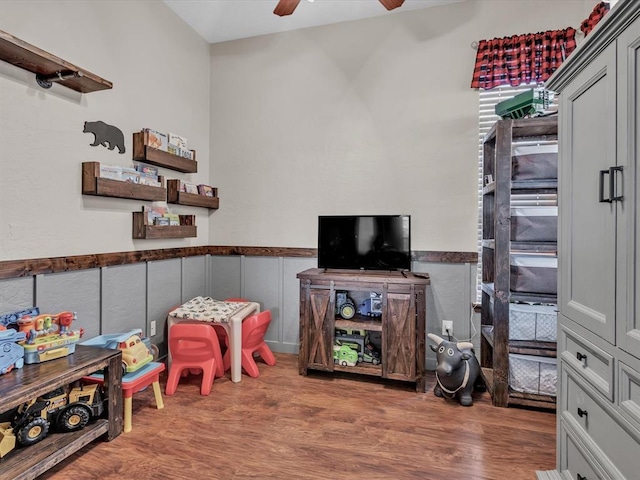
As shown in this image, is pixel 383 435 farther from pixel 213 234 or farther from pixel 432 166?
pixel 213 234

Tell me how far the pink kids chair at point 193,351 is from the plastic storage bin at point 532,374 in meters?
2.13

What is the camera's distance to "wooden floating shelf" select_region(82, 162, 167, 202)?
232 cm

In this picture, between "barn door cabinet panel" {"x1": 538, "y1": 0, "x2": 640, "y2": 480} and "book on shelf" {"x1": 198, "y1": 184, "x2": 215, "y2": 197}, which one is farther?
"book on shelf" {"x1": 198, "y1": 184, "x2": 215, "y2": 197}

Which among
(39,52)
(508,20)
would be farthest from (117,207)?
(508,20)

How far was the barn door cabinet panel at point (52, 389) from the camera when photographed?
1.56 m

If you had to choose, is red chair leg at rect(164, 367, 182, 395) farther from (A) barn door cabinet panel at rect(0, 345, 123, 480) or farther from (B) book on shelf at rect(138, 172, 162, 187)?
(B) book on shelf at rect(138, 172, 162, 187)

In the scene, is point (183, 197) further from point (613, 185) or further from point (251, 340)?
point (613, 185)

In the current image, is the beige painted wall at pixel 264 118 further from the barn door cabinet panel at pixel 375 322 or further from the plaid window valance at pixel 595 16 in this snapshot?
the barn door cabinet panel at pixel 375 322

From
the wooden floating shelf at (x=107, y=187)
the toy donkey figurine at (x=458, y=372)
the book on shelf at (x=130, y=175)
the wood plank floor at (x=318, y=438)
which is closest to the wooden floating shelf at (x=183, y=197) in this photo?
the wooden floating shelf at (x=107, y=187)

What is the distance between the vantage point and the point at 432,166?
120 inches

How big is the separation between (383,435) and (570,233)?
4.88 feet

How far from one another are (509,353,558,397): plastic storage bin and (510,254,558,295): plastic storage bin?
1.53 ft

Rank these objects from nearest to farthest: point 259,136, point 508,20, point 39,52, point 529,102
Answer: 1. point 39,52
2. point 529,102
3. point 508,20
4. point 259,136

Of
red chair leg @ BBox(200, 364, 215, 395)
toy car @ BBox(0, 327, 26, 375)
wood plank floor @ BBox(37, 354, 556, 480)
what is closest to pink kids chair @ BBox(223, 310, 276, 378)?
wood plank floor @ BBox(37, 354, 556, 480)
